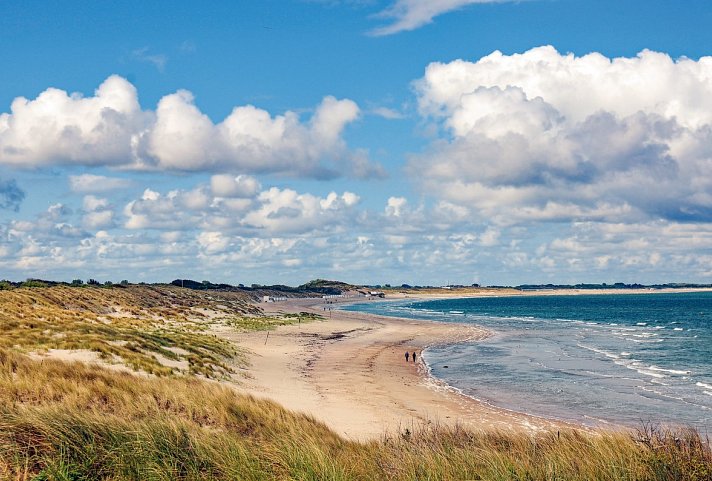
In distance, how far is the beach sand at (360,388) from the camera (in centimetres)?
2273

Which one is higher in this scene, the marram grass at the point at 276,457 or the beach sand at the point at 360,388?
the marram grass at the point at 276,457

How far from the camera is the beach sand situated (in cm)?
2273

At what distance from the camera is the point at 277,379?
3194 centimetres

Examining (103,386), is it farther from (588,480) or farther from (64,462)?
(588,480)

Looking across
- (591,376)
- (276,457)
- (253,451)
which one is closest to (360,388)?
(591,376)

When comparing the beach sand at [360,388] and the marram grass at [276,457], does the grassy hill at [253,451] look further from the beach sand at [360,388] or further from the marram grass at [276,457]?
the beach sand at [360,388]

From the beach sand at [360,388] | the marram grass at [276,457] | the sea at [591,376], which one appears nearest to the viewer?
the marram grass at [276,457]

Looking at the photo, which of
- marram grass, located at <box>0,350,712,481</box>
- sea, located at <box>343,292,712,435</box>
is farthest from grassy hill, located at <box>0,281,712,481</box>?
sea, located at <box>343,292,712,435</box>

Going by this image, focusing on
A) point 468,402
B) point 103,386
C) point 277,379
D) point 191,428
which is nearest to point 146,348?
point 277,379

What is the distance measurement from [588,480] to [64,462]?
7365 mm

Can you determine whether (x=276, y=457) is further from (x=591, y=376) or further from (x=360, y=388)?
(x=591, y=376)

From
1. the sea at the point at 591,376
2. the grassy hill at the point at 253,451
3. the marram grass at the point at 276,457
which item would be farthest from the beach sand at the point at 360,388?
the marram grass at the point at 276,457

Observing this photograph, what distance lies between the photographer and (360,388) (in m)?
31.2

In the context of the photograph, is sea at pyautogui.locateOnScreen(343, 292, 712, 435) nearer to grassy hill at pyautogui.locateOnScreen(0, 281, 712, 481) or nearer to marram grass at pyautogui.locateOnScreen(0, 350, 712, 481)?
grassy hill at pyautogui.locateOnScreen(0, 281, 712, 481)
